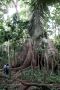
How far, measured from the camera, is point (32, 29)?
15.8 metres

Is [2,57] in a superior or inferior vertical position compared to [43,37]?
inferior

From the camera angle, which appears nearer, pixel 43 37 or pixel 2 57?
pixel 43 37

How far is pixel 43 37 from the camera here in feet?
53.1

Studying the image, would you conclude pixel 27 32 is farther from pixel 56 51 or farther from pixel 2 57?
pixel 2 57

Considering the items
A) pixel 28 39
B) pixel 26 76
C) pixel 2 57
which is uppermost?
pixel 28 39

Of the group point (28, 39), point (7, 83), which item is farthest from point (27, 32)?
point (7, 83)

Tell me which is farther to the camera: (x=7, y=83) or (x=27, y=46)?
(x=27, y=46)

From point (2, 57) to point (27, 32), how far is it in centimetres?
466

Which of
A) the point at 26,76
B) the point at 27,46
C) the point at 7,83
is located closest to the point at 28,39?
the point at 27,46

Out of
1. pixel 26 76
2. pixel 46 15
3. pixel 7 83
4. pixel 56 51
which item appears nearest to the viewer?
pixel 7 83

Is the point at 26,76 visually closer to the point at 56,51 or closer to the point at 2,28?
the point at 56,51

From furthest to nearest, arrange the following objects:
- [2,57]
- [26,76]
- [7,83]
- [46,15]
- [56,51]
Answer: [2,57]
[56,51]
[46,15]
[26,76]
[7,83]

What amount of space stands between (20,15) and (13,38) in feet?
6.81

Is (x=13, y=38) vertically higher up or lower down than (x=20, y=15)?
lower down
